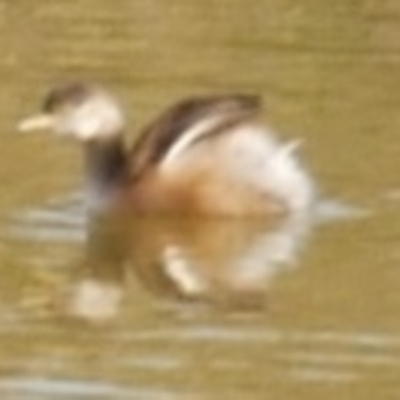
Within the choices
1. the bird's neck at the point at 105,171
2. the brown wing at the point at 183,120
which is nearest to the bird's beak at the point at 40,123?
the bird's neck at the point at 105,171

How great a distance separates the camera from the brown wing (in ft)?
40.0

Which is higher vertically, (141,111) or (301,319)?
(141,111)

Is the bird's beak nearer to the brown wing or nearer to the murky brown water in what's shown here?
the murky brown water

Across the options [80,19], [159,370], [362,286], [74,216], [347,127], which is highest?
[80,19]

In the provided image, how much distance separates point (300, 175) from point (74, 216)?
90 centimetres

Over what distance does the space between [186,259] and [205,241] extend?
356mm

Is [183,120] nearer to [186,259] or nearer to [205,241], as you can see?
[205,241]

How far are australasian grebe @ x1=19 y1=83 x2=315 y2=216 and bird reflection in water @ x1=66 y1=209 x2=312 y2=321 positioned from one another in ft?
0.22

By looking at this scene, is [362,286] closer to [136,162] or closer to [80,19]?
[136,162]

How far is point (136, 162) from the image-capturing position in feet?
41.0

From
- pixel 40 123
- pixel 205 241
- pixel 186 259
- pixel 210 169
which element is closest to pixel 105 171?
pixel 40 123

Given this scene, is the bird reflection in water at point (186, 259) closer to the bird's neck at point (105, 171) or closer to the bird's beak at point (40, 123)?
the bird's neck at point (105, 171)

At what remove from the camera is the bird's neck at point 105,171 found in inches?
492

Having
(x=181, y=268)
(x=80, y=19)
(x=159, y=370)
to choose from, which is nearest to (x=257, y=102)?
(x=181, y=268)
